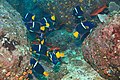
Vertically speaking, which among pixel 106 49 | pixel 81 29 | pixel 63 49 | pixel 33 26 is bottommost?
pixel 63 49

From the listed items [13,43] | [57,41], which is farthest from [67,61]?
[13,43]

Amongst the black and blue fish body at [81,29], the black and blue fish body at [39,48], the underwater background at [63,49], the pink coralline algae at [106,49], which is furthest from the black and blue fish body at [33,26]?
the pink coralline algae at [106,49]

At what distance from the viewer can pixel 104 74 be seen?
4.58 meters

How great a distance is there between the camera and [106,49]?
4074 mm

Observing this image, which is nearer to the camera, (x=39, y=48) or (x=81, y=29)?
(x=39, y=48)

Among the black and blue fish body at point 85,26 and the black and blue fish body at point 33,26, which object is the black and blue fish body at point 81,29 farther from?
the black and blue fish body at point 33,26

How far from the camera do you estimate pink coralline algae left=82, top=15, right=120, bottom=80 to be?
150 inches

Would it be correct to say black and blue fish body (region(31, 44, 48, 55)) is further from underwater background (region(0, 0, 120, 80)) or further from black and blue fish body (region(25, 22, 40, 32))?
black and blue fish body (region(25, 22, 40, 32))

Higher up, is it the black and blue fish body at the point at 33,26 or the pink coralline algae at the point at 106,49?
the black and blue fish body at the point at 33,26

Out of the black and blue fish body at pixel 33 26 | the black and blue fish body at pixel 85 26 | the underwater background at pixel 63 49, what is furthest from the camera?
the black and blue fish body at pixel 33 26

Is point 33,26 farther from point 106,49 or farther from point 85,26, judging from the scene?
point 106,49

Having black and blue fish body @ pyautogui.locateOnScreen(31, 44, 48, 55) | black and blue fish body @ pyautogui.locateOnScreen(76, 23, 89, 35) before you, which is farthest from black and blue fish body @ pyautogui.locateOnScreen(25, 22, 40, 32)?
black and blue fish body @ pyautogui.locateOnScreen(76, 23, 89, 35)

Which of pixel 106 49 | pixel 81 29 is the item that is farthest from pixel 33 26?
pixel 106 49

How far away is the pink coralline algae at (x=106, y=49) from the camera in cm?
380
